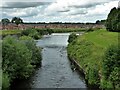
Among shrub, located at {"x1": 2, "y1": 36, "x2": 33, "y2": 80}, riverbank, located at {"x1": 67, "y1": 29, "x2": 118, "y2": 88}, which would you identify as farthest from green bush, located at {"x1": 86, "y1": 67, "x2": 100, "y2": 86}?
shrub, located at {"x1": 2, "y1": 36, "x2": 33, "y2": 80}

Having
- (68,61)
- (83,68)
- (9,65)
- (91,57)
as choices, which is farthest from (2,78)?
(68,61)

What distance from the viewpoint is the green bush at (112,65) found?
119 feet

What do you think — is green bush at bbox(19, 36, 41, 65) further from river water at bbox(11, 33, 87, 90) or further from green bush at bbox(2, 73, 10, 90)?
green bush at bbox(2, 73, 10, 90)

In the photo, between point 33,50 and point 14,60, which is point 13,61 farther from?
point 33,50

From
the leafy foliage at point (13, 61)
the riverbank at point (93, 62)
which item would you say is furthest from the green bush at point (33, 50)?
the leafy foliage at point (13, 61)

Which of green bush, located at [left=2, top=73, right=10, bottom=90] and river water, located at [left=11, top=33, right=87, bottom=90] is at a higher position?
green bush, located at [left=2, top=73, right=10, bottom=90]

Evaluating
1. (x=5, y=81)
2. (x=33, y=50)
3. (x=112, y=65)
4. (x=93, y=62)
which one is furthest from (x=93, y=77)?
(x=33, y=50)

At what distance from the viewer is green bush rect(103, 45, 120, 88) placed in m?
36.2

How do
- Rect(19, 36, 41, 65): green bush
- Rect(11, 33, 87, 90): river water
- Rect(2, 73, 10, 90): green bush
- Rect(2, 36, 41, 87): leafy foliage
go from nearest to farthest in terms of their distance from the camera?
Rect(2, 73, 10, 90): green bush < Rect(2, 36, 41, 87): leafy foliage < Rect(11, 33, 87, 90): river water < Rect(19, 36, 41, 65): green bush

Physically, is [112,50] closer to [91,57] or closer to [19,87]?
[19,87]

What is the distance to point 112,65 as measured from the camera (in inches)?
1484

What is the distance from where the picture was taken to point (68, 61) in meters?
66.9

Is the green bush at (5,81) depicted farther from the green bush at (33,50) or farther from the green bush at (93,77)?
the green bush at (33,50)

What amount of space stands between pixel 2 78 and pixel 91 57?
76.0ft
